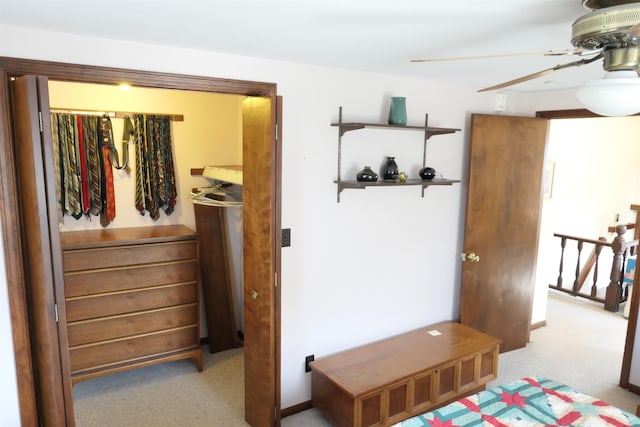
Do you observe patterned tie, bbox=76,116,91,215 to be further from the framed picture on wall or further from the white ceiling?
the framed picture on wall

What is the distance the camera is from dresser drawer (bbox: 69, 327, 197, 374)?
→ 308 centimetres

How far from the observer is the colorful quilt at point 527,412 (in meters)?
2.01

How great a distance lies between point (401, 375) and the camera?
2.71 m

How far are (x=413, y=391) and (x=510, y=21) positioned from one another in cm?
213

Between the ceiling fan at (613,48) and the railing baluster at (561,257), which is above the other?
the ceiling fan at (613,48)

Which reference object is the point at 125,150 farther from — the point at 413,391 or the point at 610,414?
the point at 610,414

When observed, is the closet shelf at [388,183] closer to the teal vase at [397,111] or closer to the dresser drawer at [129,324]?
the teal vase at [397,111]

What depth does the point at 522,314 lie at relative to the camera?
3.92m

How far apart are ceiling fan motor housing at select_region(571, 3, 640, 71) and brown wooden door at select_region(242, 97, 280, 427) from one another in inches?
59.1

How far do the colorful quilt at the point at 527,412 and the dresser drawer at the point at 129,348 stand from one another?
1.99 meters

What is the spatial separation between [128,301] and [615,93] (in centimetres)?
309

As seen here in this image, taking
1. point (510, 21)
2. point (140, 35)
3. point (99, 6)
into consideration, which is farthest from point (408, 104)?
point (99, 6)

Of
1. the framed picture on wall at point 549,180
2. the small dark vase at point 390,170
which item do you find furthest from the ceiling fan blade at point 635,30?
the framed picture on wall at point 549,180

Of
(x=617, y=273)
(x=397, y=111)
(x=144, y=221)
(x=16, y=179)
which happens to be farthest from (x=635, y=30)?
(x=617, y=273)
